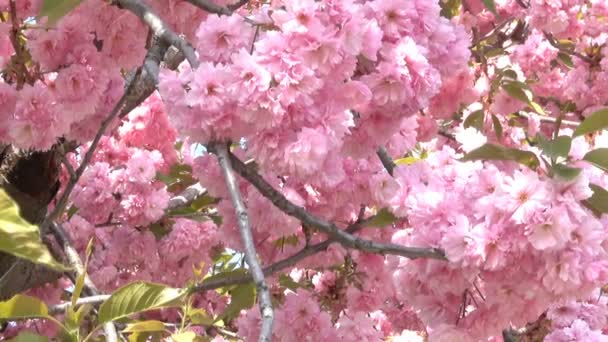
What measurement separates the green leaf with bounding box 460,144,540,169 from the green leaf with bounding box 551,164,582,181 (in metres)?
0.09

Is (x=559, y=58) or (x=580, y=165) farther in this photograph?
(x=559, y=58)

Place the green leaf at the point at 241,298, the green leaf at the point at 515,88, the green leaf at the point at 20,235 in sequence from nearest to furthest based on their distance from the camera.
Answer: the green leaf at the point at 20,235
the green leaf at the point at 241,298
the green leaf at the point at 515,88

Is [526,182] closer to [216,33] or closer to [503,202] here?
[503,202]

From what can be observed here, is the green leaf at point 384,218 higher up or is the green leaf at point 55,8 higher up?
the green leaf at point 55,8

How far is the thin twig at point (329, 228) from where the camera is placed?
1795 millimetres

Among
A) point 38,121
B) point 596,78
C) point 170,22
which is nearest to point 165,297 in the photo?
point 38,121

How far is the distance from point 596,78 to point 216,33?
3.99 metres

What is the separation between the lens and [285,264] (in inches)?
93.3

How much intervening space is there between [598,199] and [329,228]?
1.86ft

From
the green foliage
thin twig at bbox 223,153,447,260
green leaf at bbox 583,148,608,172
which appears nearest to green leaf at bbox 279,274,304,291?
thin twig at bbox 223,153,447,260

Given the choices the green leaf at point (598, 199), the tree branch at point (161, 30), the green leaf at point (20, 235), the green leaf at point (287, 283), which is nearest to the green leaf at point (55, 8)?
the tree branch at point (161, 30)

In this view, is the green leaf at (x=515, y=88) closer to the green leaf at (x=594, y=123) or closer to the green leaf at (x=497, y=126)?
the green leaf at (x=497, y=126)

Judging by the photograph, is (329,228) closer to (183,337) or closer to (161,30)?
(183,337)

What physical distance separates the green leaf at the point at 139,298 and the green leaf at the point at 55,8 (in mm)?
625
